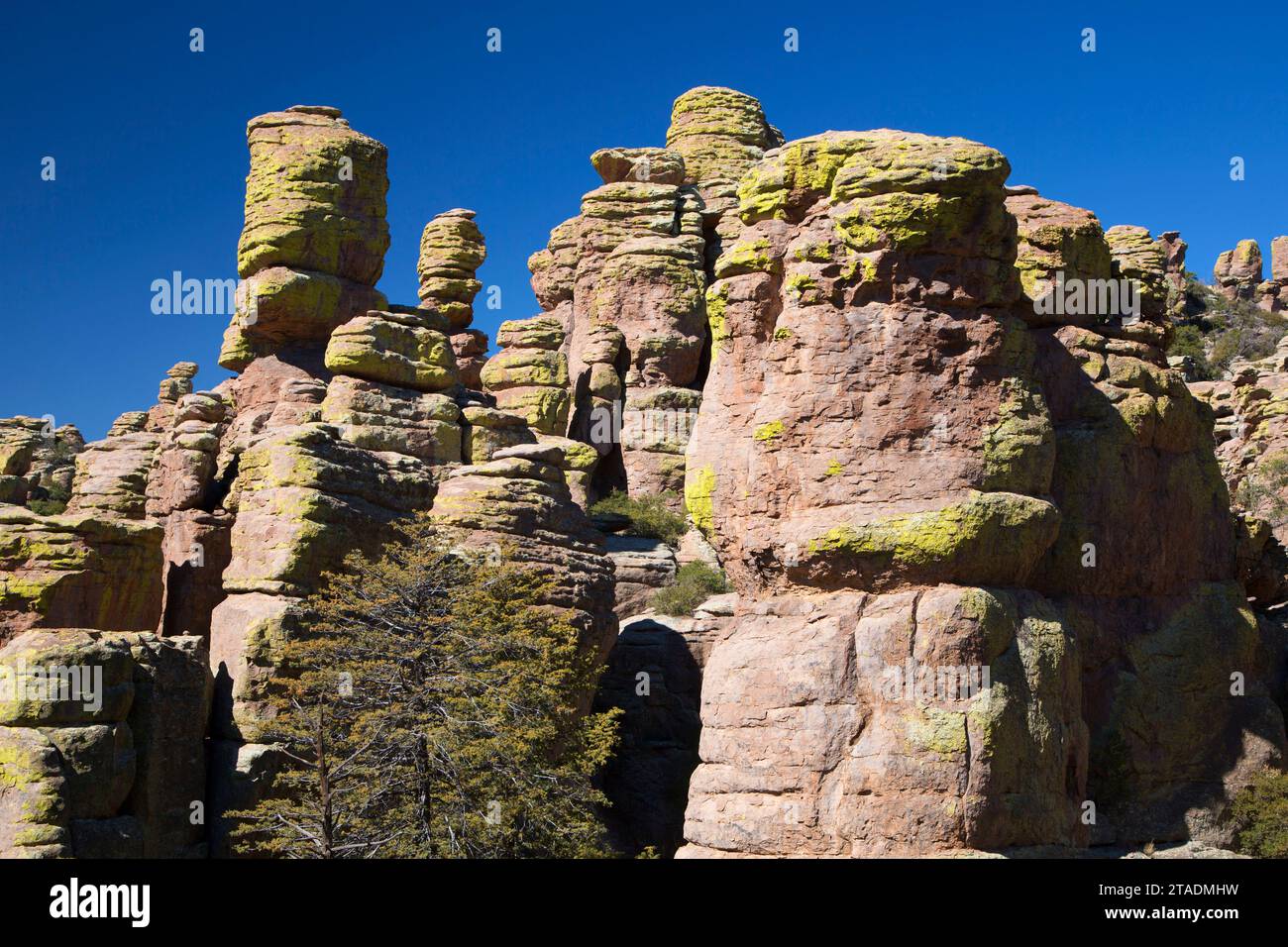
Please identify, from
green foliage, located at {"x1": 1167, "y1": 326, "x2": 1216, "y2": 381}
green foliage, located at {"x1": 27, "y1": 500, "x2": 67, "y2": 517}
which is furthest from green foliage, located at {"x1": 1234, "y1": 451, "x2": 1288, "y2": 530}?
green foliage, located at {"x1": 27, "y1": 500, "x2": 67, "y2": 517}

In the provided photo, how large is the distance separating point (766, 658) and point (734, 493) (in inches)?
78.8

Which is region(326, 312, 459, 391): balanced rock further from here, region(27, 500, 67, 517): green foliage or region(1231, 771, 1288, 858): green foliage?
region(1231, 771, 1288, 858): green foliage

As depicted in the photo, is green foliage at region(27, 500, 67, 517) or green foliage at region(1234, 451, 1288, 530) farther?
green foliage at region(27, 500, 67, 517)

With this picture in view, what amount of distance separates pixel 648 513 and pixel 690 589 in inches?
202

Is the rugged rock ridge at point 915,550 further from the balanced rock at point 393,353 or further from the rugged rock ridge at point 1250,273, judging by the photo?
the rugged rock ridge at point 1250,273

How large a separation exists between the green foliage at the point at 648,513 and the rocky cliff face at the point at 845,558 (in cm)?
877

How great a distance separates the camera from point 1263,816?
58.3 feet

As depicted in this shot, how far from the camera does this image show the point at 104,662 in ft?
59.2

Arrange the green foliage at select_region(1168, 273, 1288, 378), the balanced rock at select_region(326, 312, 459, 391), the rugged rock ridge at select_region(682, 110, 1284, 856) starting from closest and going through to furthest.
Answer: the rugged rock ridge at select_region(682, 110, 1284, 856), the balanced rock at select_region(326, 312, 459, 391), the green foliage at select_region(1168, 273, 1288, 378)

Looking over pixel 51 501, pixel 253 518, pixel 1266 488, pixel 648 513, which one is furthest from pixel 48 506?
pixel 1266 488

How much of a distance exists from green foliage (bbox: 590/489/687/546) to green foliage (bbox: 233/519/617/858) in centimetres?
1325

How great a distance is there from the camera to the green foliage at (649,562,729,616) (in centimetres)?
3097

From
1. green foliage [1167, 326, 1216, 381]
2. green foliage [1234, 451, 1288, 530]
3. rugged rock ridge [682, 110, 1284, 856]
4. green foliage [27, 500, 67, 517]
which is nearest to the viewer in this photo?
rugged rock ridge [682, 110, 1284, 856]

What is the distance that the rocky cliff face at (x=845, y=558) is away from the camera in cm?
1537
